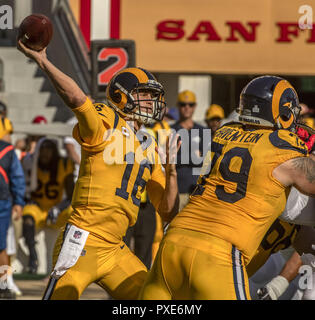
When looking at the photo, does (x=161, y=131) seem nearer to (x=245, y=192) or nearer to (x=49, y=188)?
(x=49, y=188)

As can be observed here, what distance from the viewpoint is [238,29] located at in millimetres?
18422

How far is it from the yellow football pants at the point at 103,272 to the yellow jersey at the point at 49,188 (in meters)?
6.06

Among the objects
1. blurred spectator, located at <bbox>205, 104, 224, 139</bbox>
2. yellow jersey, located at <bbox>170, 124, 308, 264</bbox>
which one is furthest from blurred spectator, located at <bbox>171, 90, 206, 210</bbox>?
yellow jersey, located at <bbox>170, 124, 308, 264</bbox>

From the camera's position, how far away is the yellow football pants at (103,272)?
5.45 metres

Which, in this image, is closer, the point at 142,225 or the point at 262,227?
the point at 262,227

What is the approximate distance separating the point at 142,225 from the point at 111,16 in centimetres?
966

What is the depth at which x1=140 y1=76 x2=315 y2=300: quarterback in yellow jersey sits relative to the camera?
191 inches

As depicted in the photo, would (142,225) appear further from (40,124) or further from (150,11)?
(150,11)

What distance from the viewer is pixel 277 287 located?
21.4 ft

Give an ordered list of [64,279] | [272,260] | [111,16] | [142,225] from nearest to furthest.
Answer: [64,279] < [272,260] < [142,225] < [111,16]

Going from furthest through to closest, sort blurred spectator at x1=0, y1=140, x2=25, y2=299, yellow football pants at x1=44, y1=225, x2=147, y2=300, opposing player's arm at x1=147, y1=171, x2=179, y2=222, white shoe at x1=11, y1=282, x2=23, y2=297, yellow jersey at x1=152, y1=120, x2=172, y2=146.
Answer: yellow jersey at x1=152, y1=120, x2=172, y2=146 → white shoe at x1=11, y1=282, x2=23, y2=297 → blurred spectator at x1=0, y1=140, x2=25, y2=299 → opposing player's arm at x1=147, y1=171, x2=179, y2=222 → yellow football pants at x1=44, y1=225, x2=147, y2=300

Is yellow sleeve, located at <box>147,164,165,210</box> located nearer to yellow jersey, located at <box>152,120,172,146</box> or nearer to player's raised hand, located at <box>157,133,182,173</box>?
player's raised hand, located at <box>157,133,182,173</box>

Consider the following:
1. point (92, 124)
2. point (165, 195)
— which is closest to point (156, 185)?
point (165, 195)
